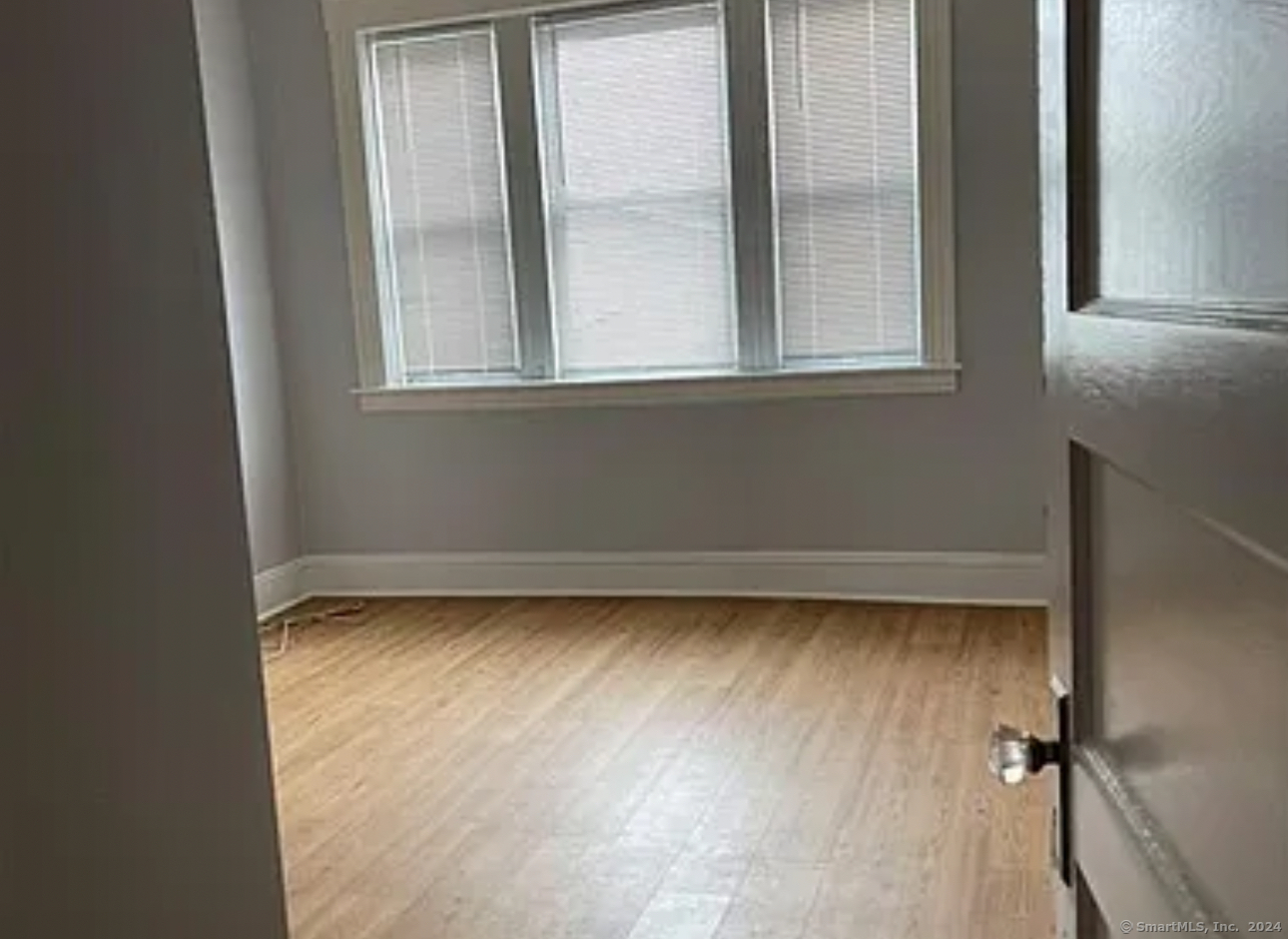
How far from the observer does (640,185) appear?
439 centimetres

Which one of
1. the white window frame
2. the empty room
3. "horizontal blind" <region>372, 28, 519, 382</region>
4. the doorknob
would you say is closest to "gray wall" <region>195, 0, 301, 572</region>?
the empty room

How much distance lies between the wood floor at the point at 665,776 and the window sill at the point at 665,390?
2.58ft

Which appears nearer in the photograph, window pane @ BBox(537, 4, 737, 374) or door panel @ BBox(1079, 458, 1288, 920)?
door panel @ BBox(1079, 458, 1288, 920)

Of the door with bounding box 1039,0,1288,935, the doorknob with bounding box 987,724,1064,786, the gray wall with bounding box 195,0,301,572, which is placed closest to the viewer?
Result: the door with bounding box 1039,0,1288,935

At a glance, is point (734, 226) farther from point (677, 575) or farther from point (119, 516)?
point (119, 516)

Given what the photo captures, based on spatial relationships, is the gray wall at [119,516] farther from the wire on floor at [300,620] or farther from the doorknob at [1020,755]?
the wire on floor at [300,620]

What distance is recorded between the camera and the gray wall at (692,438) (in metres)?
4.04

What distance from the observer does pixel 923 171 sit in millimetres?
4062

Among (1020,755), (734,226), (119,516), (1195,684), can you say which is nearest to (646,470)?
(734,226)

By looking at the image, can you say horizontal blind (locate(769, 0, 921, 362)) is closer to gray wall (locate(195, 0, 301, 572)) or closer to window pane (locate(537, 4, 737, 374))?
window pane (locate(537, 4, 737, 374))

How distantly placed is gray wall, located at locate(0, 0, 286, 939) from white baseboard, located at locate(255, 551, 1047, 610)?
121 inches

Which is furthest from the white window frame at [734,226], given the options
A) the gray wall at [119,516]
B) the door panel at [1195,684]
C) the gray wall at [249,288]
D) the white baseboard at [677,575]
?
the door panel at [1195,684]

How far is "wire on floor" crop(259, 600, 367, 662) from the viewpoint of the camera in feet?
14.2

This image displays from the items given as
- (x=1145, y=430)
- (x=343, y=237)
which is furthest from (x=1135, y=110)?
(x=343, y=237)
